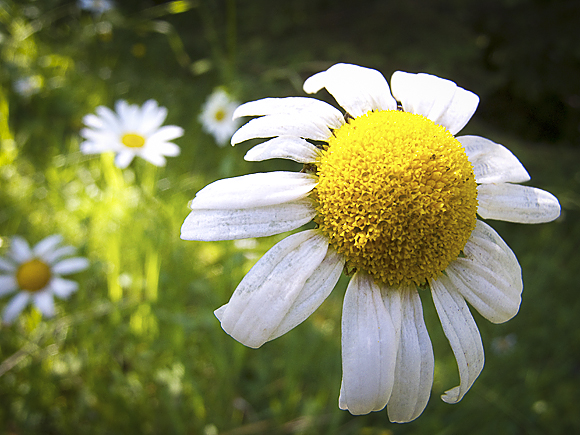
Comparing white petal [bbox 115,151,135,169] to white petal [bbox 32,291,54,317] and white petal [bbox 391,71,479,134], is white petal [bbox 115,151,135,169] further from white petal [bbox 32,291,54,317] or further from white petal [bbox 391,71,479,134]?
white petal [bbox 391,71,479,134]

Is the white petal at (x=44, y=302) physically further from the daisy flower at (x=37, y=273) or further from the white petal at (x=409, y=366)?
the white petal at (x=409, y=366)

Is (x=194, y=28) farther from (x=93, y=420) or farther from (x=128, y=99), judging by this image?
(x=93, y=420)

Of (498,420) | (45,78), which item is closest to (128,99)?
(45,78)

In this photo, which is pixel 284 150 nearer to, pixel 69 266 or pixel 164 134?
pixel 164 134

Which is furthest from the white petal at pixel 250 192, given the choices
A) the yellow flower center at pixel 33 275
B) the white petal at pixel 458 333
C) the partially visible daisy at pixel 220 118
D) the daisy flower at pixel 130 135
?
the partially visible daisy at pixel 220 118

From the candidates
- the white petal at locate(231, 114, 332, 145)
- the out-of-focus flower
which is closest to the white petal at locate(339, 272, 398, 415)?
the white petal at locate(231, 114, 332, 145)
